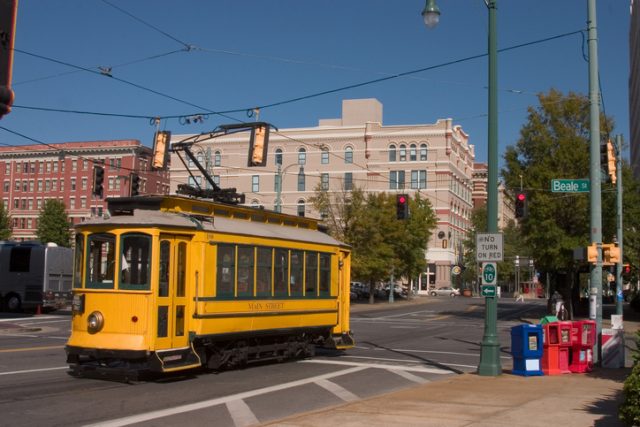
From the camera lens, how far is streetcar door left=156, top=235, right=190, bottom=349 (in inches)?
506

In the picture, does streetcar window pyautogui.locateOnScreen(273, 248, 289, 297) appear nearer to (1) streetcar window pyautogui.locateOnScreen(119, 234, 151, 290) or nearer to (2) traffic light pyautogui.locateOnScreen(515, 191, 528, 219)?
(1) streetcar window pyautogui.locateOnScreen(119, 234, 151, 290)

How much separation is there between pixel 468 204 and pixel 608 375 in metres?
88.0

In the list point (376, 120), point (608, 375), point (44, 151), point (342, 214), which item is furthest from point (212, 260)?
point (44, 151)

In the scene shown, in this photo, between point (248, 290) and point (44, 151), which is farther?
point (44, 151)

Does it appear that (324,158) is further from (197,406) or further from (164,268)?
(197,406)


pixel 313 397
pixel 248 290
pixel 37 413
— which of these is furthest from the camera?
pixel 248 290

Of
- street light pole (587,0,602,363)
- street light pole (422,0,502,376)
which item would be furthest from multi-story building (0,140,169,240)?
street light pole (422,0,502,376)

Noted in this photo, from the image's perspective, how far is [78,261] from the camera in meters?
13.5

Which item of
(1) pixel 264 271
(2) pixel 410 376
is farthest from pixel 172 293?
(2) pixel 410 376

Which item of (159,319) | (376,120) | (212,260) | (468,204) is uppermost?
(376,120)

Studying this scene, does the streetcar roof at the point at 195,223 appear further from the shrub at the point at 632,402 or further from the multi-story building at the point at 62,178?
the multi-story building at the point at 62,178

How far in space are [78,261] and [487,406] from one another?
7.55m

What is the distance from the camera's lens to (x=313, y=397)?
12078 mm

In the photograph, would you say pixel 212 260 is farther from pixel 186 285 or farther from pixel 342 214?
pixel 342 214
